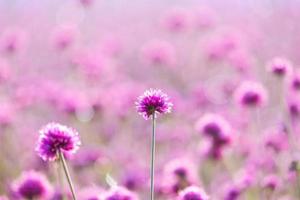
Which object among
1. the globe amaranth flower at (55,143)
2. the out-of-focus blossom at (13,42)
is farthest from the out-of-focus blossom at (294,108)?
the out-of-focus blossom at (13,42)

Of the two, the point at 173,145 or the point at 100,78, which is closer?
the point at 173,145

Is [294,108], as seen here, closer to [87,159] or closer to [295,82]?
[295,82]

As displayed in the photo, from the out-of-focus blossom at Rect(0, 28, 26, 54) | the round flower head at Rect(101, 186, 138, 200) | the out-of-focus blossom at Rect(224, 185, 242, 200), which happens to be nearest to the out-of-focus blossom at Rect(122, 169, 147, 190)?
the out-of-focus blossom at Rect(224, 185, 242, 200)

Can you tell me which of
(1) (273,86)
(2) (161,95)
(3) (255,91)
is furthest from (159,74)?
(2) (161,95)

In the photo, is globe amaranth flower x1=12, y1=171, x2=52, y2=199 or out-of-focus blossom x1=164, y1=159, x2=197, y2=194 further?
out-of-focus blossom x1=164, y1=159, x2=197, y2=194

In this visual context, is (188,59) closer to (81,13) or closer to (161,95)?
(81,13)

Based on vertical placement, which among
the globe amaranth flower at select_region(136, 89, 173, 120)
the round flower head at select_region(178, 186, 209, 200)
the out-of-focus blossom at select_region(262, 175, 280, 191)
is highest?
the out-of-focus blossom at select_region(262, 175, 280, 191)

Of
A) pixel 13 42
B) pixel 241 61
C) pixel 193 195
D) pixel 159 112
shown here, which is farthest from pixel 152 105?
pixel 13 42

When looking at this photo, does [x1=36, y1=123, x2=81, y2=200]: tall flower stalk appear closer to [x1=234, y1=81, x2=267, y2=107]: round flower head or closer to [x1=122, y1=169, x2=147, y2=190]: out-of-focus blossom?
[x1=122, y1=169, x2=147, y2=190]: out-of-focus blossom
